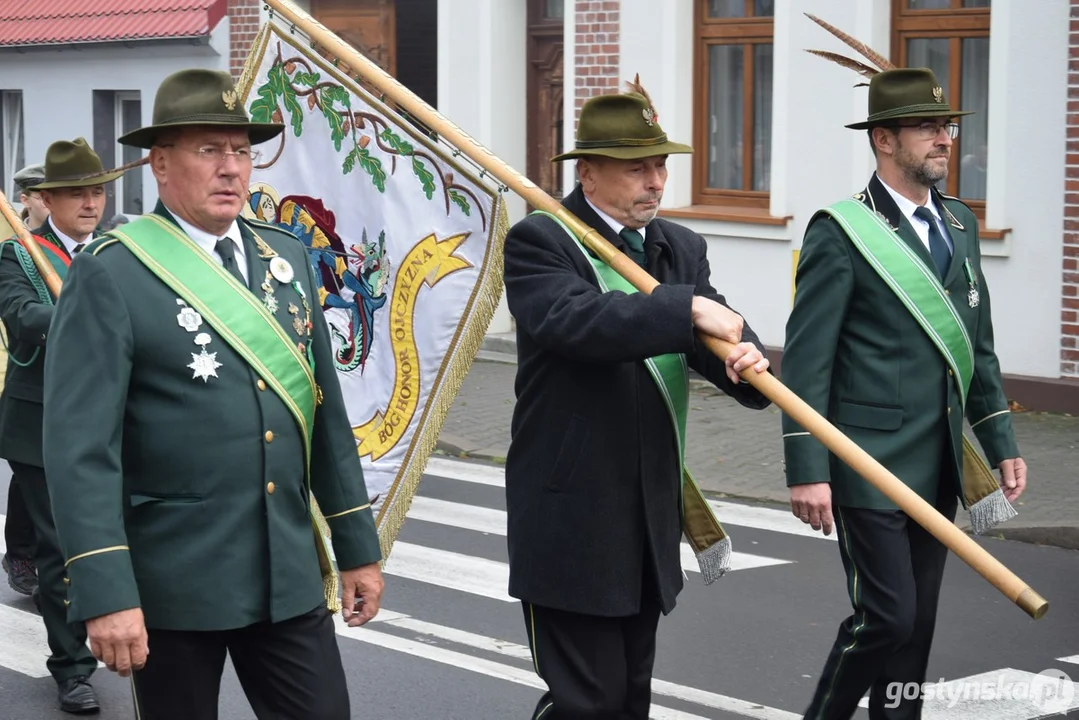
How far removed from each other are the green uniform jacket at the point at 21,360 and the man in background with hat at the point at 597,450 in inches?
110

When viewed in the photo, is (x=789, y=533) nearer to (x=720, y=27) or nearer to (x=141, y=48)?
(x=720, y=27)

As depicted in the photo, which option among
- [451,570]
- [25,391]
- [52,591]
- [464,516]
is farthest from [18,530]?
[464,516]

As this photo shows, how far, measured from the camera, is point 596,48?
1514 cm

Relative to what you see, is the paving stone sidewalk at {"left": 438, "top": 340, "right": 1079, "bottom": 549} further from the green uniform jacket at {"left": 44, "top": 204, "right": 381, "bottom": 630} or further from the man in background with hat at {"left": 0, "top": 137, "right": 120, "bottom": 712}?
the green uniform jacket at {"left": 44, "top": 204, "right": 381, "bottom": 630}

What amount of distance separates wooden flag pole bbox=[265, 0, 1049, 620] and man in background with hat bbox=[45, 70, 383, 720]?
67 centimetres

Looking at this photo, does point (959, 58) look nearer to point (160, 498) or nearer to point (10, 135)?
point (160, 498)

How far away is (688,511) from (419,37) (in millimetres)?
13560

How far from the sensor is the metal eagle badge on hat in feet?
13.4

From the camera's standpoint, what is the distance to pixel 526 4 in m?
16.4

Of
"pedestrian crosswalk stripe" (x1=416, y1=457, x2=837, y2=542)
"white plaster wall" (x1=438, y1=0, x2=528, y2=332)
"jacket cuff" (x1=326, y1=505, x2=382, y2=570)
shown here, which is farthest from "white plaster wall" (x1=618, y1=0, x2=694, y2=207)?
"jacket cuff" (x1=326, y1=505, x2=382, y2=570)

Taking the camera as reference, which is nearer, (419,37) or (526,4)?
(526,4)

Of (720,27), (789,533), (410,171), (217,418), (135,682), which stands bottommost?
(789,533)

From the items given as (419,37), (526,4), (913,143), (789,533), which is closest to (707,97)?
(526,4)

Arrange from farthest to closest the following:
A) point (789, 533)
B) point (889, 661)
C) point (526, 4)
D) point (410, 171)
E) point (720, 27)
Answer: point (526, 4) → point (720, 27) → point (789, 533) → point (410, 171) → point (889, 661)
